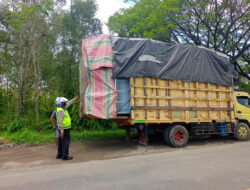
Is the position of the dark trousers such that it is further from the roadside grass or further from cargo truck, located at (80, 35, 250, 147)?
the roadside grass

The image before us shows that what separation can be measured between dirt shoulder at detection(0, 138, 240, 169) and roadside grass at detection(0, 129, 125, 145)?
440mm

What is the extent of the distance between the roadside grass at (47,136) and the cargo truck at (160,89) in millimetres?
1941

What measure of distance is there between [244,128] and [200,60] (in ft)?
12.1

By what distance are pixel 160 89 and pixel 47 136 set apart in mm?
5122

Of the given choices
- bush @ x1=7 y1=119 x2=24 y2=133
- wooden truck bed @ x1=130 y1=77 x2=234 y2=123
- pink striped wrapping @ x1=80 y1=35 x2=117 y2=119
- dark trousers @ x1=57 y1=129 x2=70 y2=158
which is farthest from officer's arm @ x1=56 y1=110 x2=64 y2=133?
bush @ x1=7 y1=119 x2=24 y2=133

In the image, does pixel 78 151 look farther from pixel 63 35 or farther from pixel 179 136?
pixel 63 35

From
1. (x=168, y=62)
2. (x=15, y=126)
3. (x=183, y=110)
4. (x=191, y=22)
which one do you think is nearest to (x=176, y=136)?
(x=183, y=110)

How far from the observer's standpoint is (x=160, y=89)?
7.70m

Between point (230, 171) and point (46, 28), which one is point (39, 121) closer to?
point (46, 28)

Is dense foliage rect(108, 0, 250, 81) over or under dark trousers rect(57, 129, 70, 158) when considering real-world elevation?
over

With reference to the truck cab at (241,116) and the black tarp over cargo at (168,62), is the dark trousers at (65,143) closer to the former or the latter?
the black tarp over cargo at (168,62)

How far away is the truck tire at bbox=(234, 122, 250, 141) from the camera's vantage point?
30.4ft

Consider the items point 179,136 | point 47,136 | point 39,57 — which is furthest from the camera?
point 39,57

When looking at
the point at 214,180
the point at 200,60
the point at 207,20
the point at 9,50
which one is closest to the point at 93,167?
the point at 214,180
